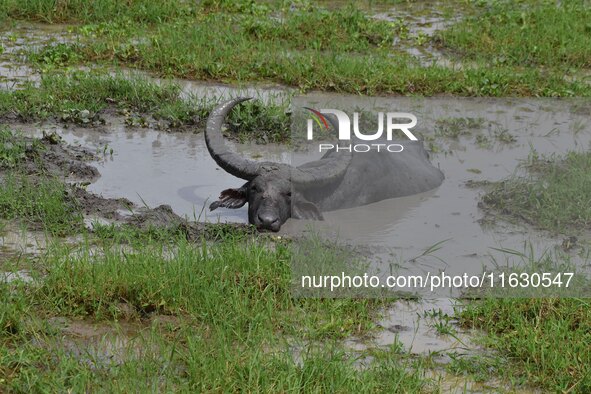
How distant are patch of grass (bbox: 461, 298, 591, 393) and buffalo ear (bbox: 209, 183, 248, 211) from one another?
1.61m

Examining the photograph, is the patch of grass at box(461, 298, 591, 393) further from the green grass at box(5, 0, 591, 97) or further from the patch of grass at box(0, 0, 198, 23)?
the patch of grass at box(0, 0, 198, 23)

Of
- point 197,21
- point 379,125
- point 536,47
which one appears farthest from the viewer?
point 197,21

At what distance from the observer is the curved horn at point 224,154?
5.69m

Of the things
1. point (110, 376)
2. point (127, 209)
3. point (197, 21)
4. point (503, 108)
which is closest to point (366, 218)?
point (127, 209)

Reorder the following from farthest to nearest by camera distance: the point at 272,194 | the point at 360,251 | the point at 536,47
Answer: the point at 536,47 < the point at 272,194 < the point at 360,251

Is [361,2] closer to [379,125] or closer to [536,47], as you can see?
[536,47]

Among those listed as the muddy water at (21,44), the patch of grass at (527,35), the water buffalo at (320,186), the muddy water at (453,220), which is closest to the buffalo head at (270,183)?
the water buffalo at (320,186)

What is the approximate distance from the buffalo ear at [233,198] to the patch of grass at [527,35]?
138 inches

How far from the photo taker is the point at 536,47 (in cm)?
866

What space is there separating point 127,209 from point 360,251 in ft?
4.69

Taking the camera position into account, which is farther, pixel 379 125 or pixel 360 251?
pixel 360 251

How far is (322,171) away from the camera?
213 inches

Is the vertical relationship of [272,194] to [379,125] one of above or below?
below

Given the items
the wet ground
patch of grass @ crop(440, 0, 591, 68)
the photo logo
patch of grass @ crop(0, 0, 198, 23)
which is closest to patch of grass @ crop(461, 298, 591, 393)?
the wet ground
